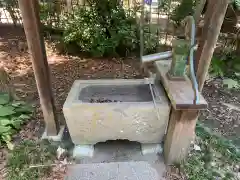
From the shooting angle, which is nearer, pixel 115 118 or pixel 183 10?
pixel 115 118

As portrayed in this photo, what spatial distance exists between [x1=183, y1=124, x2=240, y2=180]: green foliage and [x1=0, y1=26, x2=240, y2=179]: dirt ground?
0.84 ft

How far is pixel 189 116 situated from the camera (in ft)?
5.36

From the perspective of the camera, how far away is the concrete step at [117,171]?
1829 mm

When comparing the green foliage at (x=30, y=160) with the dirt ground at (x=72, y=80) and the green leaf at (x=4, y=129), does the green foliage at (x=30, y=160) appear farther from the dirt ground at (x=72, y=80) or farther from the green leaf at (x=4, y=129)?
the green leaf at (x=4, y=129)

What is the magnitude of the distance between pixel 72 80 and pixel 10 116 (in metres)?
1.23

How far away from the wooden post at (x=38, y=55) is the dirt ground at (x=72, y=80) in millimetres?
330

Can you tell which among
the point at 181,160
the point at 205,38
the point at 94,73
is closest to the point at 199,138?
the point at 181,160

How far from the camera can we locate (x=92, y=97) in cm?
204

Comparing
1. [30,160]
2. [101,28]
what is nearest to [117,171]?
[30,160]

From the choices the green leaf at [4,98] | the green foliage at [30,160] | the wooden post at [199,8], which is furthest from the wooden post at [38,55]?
the wooden post at [199,8]

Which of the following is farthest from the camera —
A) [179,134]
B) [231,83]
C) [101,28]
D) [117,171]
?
[101,28]

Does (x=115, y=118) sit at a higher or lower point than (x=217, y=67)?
higher

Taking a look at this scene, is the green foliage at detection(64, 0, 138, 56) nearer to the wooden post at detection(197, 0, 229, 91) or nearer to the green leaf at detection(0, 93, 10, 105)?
the green leaf at detection(0, 93, 10, 105)

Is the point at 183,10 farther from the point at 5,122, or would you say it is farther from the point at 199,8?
the point at 5,122
